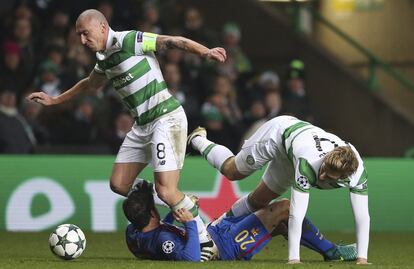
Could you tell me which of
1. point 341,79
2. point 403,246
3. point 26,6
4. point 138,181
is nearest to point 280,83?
point 341,79

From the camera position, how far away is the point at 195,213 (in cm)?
1077

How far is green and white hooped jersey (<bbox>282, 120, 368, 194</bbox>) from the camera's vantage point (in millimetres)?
10023

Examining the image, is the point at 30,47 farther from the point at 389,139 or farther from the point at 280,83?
the point at 389,139

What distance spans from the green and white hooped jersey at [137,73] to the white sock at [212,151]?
67 cm

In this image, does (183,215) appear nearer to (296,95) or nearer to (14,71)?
(14,71)

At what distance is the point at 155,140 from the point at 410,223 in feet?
19.0

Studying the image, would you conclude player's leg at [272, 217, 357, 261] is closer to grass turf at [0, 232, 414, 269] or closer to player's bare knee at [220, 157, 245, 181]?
grass turf at [0, 232, 414, 269]

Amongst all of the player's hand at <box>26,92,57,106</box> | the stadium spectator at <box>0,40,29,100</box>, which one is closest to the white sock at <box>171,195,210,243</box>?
the player's hand at <box>26,92,57,106</box>

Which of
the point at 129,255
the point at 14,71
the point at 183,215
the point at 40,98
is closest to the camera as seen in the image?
the point at 183,215

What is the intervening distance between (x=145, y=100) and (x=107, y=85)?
6.87m

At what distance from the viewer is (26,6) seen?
1814 cm

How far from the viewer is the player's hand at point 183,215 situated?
1047 cm

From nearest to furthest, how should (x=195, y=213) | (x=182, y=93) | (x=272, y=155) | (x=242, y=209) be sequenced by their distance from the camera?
1. (x=195, y=213)
2. (x=272, y=155)
3. (x=242, y=209)
4. (x=182, y=93)

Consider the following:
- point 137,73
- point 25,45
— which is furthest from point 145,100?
point 25,45
